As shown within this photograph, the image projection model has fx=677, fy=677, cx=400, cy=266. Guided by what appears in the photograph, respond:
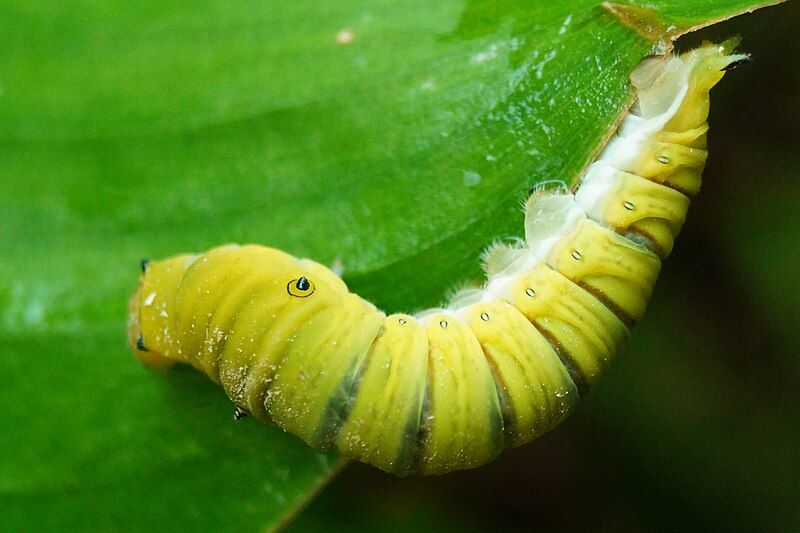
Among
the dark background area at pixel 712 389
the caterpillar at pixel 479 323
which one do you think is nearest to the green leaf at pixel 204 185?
the caterpillar at pixel 479 323

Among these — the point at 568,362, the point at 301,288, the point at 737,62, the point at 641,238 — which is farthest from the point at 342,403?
the point at 737,62

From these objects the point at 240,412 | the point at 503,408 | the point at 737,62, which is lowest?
the point at 240,412

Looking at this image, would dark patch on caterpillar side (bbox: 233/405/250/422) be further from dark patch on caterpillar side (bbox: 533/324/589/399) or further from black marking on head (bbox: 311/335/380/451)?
dark patch on caterpillar side (bbox: 533/324/589/399)

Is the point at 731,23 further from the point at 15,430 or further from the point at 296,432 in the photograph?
the point at 15,430

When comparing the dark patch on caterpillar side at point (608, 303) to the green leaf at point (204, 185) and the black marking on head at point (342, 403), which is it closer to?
the green leaf at point (204, 185)

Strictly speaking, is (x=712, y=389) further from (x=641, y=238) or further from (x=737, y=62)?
(x=737, y=62)
